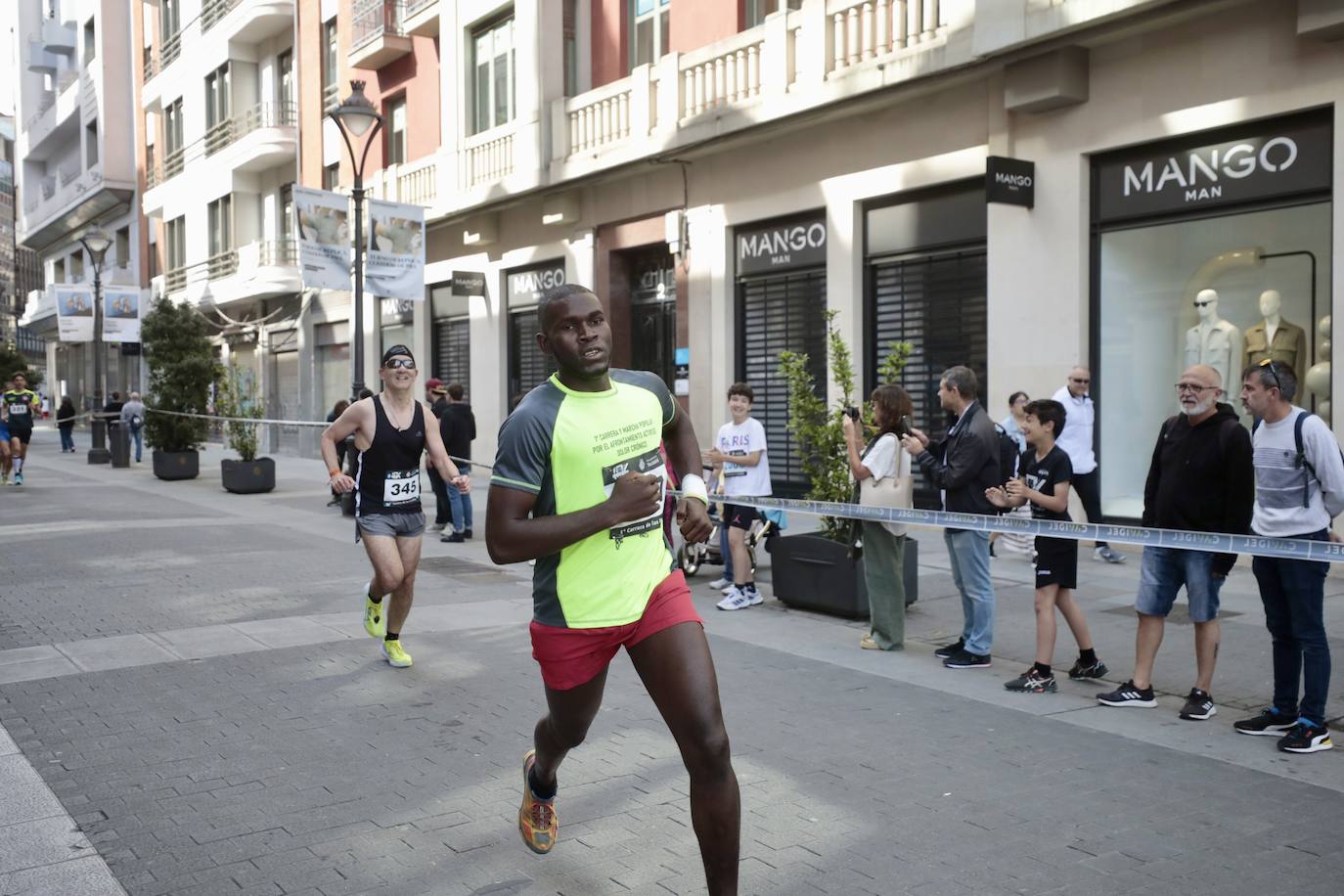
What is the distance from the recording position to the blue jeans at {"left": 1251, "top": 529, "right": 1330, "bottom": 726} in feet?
18.3

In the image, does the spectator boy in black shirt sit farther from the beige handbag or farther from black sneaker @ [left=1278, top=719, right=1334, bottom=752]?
black sneaker @ [left=1278, top=719, right=1334, bottom=752]

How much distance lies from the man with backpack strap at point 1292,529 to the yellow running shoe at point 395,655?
455cm

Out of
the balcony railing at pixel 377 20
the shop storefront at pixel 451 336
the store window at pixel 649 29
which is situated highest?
the balcony railing at pixel 377 20

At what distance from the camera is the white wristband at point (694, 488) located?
3.75 m

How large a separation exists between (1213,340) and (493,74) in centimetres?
1502

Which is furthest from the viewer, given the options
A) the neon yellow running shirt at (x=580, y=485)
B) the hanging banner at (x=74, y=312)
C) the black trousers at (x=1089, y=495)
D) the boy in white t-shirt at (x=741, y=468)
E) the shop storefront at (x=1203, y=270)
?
the hanging banner at (x=74, y=312)

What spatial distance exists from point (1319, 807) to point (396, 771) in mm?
3725

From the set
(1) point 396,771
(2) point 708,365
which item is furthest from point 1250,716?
(2) point 708,365

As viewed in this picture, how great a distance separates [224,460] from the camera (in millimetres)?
20656

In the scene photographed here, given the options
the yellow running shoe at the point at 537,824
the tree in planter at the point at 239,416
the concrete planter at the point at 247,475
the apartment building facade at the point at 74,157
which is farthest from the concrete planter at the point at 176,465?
the apartment building facade at the point at 74,157

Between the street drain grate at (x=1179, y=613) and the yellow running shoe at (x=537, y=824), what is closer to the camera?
the yellow running shoe at (x=537, y=824)

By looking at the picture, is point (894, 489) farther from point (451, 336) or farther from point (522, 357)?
point (451, 336)

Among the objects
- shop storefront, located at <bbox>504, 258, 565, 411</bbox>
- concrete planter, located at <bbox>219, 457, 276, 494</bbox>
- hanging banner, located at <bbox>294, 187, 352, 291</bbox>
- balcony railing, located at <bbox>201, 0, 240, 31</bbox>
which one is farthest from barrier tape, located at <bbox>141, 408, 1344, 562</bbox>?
balcony railing, located at <bbox>201, 0, 240, 31</bbox>

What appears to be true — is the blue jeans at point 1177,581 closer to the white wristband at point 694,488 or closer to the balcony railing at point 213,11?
the white wristband at point 694,488
